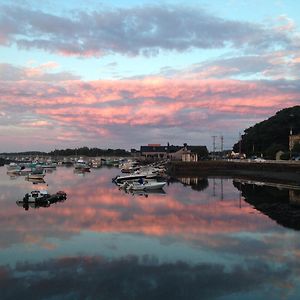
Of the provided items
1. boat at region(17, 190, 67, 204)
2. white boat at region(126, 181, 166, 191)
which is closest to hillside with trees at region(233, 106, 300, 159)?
white boat at region(126, 181, 166, 191)

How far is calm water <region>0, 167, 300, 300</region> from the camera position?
40.4 feet

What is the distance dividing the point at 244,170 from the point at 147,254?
55.8 meters

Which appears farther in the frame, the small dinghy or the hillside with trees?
the hillside with trees

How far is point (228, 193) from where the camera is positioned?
4084 cm

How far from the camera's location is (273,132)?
97.0m

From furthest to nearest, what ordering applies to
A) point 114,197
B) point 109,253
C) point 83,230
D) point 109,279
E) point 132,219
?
point 114,197, point 132,219, point 83,230, point 109,253, point 109,279

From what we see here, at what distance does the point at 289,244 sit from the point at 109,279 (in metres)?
8.67

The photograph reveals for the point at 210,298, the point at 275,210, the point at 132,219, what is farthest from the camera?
the point at 275,210

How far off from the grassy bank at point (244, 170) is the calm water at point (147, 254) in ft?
87.5

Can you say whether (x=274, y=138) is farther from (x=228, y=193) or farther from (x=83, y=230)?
(x=83, y=230)

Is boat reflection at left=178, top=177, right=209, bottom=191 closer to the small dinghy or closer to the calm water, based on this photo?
the calm water

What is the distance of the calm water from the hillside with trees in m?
67.8

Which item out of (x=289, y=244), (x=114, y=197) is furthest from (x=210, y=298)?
(x=114, y=197)

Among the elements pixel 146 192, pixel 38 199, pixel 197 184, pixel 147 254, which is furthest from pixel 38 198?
pixel 197 184
